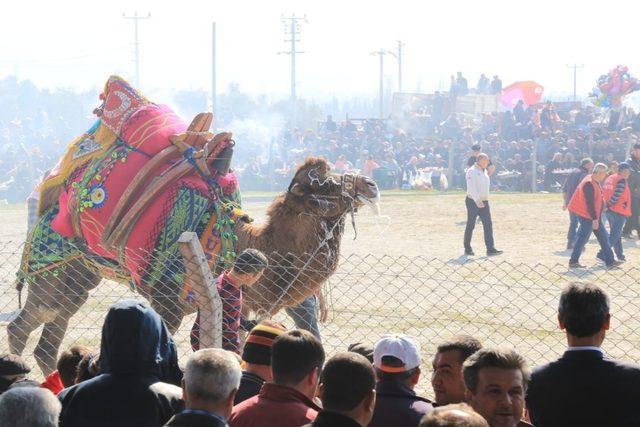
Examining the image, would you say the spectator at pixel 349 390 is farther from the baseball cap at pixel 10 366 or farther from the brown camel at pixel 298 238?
the brown camel at pixel 298 238

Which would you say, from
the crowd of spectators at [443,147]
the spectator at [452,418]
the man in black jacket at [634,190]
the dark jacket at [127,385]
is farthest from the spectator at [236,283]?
the crowd of spectators at [443,147]

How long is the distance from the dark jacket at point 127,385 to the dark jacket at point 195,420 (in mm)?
324

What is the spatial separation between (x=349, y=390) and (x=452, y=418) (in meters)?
0.77

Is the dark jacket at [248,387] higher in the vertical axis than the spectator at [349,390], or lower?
lower

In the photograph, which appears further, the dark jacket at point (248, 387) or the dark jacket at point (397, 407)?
the dark jacket at point (248, 387)

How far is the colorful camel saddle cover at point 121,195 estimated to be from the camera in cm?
766

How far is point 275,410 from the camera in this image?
3629 millimetres

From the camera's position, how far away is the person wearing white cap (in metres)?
3.74

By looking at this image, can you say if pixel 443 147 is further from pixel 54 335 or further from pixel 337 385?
pixel 337 385

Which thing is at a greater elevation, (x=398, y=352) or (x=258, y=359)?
(x=398, y=352)

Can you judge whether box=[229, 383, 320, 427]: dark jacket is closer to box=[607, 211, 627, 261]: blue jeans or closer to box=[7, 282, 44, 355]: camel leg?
box=[7, 282, 44, 355]: camel leg

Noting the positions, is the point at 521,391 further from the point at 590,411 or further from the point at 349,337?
the point at 349,337

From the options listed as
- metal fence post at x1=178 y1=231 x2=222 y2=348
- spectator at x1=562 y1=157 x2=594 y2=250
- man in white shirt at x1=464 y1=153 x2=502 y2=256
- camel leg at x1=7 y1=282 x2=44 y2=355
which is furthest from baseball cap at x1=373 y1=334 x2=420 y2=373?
spectator at x1=562 y1=157 x2=594 y2=250

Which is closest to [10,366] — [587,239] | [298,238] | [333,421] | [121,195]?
[333,421]
